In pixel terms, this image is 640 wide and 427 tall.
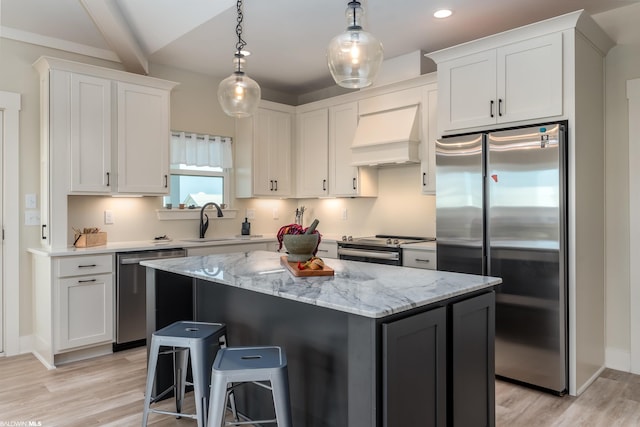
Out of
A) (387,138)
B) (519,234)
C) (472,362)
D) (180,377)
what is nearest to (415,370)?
(472,362)

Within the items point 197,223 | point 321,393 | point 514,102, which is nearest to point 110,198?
point 197,223

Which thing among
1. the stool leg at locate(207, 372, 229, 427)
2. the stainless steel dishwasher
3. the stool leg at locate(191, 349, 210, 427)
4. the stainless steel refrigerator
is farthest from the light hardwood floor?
the stool leg at locate(207, 372, 229, 427)

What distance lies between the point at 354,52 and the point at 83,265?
9.31 feet

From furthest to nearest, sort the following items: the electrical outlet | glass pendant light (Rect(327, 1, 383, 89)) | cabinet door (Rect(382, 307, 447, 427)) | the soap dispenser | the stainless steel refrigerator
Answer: the soap dispenser → the electrical outlet → the stainless steel refrigerator → glass pendant light (Rect(327, 1, 383, 89)) → cabinet door (Rect(382, 307, 447, 427))

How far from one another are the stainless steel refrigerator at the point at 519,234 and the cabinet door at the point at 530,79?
14 centimetres

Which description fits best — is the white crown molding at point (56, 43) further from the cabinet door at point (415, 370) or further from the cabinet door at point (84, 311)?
the cabinet door at point (415, 370)

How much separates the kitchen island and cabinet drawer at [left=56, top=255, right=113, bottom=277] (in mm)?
1132

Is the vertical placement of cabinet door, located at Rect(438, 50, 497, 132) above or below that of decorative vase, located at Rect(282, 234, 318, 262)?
above

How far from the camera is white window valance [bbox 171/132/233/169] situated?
470 centimetres

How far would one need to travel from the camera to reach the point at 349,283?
2.07m

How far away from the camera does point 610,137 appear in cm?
344

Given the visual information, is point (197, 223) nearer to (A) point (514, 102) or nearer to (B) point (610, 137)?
(A) point (514, 102)

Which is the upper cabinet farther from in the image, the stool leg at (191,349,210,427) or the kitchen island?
Answer: the stool leg at (191,349,210,427)

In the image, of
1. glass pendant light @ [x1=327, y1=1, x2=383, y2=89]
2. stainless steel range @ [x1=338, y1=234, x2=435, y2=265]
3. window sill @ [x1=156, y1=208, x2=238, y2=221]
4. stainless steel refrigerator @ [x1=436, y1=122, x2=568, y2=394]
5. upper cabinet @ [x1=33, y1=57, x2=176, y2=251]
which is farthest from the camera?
window sill @ [x1=156, y1=208, x2=238, y2=221]
